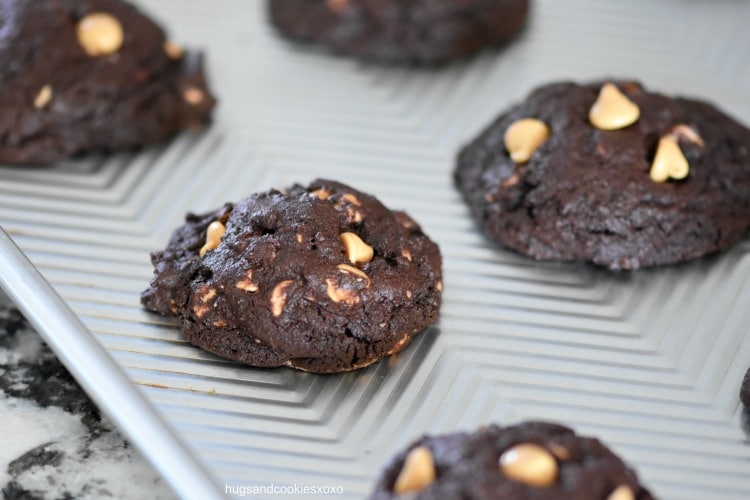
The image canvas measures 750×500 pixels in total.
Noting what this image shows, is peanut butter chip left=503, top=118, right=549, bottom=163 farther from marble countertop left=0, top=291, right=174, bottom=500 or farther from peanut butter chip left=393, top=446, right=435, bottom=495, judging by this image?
marble countertop left=0, top=291, right=174, bottom=500

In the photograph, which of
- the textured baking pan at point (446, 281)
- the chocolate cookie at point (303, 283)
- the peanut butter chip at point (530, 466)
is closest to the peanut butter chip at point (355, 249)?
the chocolate cookie at point (303, 283)

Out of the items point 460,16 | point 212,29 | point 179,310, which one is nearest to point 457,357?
point 179,310

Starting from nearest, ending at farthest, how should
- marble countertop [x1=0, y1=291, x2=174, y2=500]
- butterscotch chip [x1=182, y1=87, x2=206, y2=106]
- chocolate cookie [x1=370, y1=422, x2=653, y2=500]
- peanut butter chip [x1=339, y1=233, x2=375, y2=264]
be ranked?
chocolate cookie [x1=370, y1=422, x2=653, y2=500], marble countertop [x1=0, y1=291, x2=174, y2=500], peanut butter chip [x1=339, y1=233, x2=375, y2=264], butterscotch chip [x1=182, y1=87, x2=206, y2=106]

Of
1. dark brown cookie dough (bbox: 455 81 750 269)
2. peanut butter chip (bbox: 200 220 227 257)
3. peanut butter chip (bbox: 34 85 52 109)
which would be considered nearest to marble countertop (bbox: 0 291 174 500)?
peanut butter chip (bbox: 200 220 227 257)

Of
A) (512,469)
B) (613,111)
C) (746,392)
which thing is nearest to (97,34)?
(613,111)

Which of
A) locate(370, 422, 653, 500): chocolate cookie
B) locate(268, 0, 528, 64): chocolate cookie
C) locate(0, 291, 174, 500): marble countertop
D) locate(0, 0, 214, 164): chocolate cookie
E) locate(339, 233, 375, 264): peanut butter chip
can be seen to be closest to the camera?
locate(370, 422, 653, 500): chocolate cookie

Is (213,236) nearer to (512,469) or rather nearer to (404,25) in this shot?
(512,469)

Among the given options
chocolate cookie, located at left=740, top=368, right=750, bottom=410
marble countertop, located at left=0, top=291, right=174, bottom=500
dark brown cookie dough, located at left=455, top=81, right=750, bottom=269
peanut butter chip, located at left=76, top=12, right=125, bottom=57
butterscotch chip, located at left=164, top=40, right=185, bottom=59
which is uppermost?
peanut butter chip, located at left=76, top=12, right=125, bottom=57
